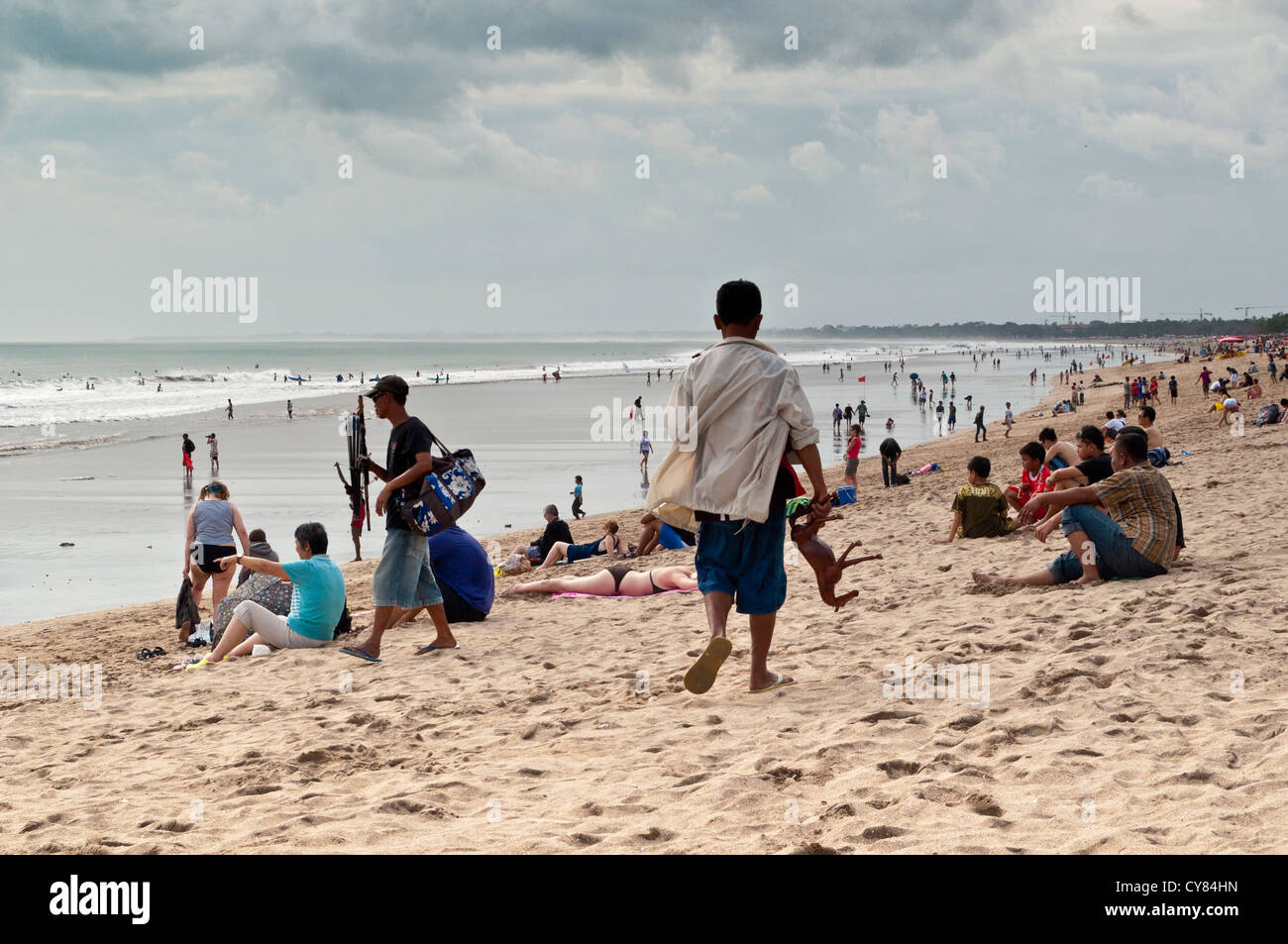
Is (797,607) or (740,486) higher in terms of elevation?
(740,486)

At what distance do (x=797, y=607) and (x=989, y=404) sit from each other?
1671 inches

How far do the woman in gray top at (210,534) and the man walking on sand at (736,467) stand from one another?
5.45 meters

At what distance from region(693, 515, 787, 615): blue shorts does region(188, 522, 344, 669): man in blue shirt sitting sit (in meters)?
3.26

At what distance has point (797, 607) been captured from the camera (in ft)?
23.5

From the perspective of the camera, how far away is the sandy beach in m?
3.22

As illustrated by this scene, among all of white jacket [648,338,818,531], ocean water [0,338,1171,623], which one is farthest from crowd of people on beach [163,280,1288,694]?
ocean water [0,338,1171,623]

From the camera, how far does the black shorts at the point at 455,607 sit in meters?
7.57

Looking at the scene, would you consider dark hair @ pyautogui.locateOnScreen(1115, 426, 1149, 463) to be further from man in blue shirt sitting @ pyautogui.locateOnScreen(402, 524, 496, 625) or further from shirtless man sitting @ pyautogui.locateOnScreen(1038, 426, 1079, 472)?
man in blue shirt sitting @ pyautogui.locateOnScreen(402, 524, 496, 625)

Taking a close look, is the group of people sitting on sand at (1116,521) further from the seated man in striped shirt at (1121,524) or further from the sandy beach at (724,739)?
the sandy beach at (724,739)

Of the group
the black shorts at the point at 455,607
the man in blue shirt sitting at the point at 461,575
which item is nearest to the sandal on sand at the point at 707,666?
the man in blue shirt sitting at the point at 461,575

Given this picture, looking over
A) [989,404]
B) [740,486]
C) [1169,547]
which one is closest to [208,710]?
[740,486]

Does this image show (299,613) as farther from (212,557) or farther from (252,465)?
(252,465)

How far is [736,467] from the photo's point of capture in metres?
4.52
